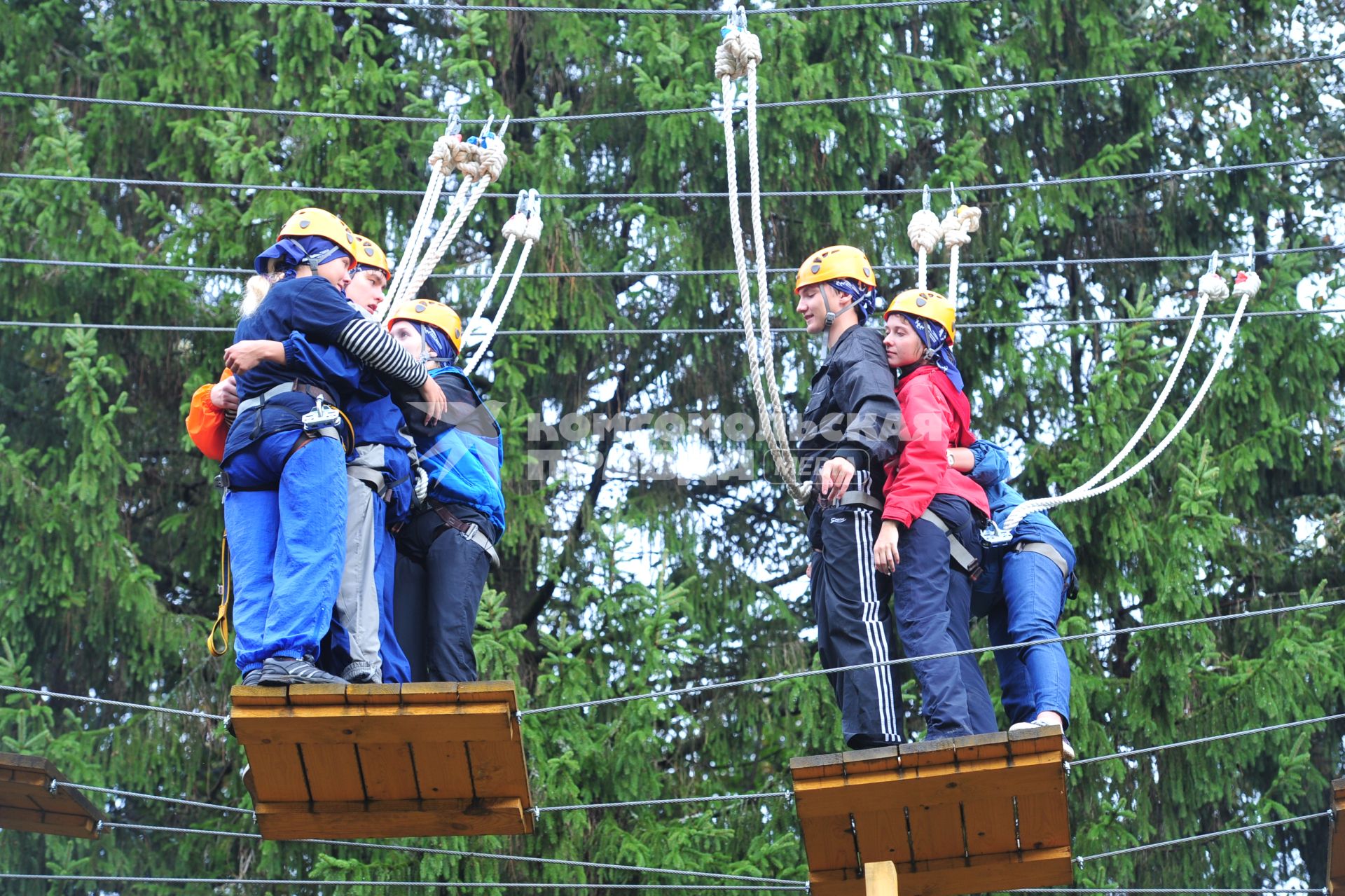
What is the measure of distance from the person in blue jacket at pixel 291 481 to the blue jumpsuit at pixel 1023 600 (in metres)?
2.00

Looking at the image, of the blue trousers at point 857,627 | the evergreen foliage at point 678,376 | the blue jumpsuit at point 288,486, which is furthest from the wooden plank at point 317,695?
the evergreen foliage at point 678,376

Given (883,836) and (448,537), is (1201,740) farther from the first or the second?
(448,537)

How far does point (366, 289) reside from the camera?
6.07 metres

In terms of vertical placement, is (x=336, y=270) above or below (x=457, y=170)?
below

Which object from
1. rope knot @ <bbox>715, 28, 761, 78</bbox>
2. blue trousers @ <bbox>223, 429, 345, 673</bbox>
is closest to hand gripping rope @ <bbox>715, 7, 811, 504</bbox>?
rope knot @ <bbox>715, 28, 761, 78</bbox>

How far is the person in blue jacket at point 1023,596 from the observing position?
581 cm

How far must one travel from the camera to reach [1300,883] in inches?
387

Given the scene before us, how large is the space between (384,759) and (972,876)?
198 cm

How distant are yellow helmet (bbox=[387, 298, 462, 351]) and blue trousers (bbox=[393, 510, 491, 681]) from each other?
0.70m

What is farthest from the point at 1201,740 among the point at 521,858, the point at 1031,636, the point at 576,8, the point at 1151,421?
the point at 576,8

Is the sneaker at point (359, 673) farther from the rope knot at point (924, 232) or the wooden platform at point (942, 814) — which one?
the rope knot at point (924, 232)

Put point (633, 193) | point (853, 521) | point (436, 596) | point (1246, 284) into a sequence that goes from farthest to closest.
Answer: point (633, 193) < point (1246, 284) < point (436, 596) < point (853, 521)

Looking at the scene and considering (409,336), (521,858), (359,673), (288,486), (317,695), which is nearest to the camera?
(317,695)

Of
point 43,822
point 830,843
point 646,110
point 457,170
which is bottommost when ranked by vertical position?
point 830,843
